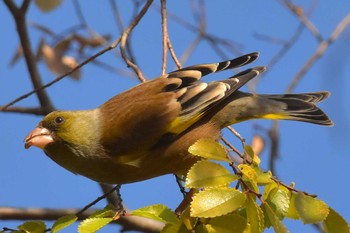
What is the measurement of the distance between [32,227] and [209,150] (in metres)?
0.71

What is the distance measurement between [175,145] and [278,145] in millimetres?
1932

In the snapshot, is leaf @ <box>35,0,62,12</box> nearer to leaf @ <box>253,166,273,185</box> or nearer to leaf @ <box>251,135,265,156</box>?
leaf @ <box>251,135,265,156</box>

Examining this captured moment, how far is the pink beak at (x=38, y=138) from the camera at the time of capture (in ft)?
11.5

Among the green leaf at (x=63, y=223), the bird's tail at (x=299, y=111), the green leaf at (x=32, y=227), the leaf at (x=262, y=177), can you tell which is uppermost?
the bird's tail at (x=299, y=111)

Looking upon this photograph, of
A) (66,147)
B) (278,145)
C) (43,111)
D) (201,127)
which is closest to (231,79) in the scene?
(201,127)

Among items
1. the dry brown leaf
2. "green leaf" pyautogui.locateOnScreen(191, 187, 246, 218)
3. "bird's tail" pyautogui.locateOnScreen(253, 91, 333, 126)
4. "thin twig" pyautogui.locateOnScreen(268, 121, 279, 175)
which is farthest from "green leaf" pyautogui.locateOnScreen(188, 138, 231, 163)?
the dry brown leaf

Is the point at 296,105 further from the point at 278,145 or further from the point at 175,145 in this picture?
the point at 278,145

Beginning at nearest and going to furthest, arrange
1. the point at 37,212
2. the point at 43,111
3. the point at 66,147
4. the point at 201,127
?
the point at 66,147 < the point at 201,127 < the point at 37,212 < the point at 43,111

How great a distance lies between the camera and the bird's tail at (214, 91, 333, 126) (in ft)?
13.0

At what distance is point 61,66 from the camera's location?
5.39 m

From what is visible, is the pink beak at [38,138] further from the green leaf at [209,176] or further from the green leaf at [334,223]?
the green leaf at [334,223]

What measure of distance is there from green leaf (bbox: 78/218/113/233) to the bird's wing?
112 centimetres

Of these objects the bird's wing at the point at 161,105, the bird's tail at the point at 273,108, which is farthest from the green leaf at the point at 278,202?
the bird's tail at the point at 273,108

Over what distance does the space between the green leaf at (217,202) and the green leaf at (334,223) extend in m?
0.33
